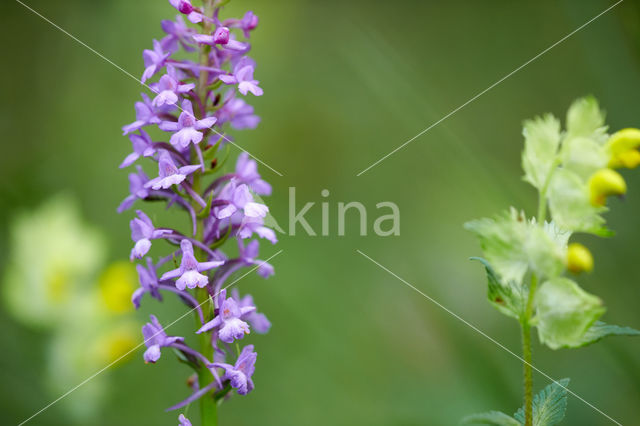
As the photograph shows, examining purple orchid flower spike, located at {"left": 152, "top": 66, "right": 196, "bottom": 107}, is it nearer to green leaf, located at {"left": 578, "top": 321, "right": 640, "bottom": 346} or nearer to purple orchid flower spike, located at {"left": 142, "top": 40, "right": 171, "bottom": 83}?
purple orchid flower spike, located at {"left": 142, "top": 40, "right": 171, "bottom": 83}

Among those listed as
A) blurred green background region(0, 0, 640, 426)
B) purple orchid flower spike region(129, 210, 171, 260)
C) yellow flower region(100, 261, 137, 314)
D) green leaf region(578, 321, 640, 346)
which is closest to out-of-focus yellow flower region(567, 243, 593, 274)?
green leaf region(578, 321, 640, 346)

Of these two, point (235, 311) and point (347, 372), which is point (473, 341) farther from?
point (235, 311)

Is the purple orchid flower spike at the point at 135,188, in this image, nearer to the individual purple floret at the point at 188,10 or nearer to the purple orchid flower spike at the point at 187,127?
the purple orchid flower spike at the point at 187,127

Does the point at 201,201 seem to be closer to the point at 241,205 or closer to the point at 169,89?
the point at 241,205

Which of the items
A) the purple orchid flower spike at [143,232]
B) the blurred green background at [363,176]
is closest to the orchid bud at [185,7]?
the purple orchid flower spike at [143,232]

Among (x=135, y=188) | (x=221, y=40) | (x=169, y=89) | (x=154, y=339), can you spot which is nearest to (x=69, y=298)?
(x=135, y=188)

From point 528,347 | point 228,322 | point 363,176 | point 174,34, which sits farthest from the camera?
point 363,176
